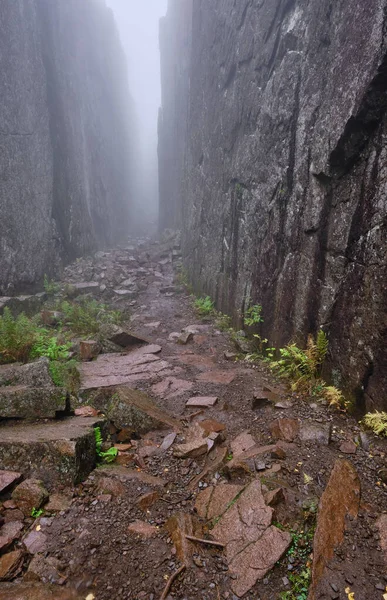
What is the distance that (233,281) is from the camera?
926 centimetres

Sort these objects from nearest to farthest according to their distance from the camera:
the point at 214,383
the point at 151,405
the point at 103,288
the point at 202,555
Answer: the point at 202,555 → the point at 151,405 → the point at 214,383 → the point at 103,288

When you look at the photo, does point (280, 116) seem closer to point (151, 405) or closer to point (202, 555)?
point (151, 405)

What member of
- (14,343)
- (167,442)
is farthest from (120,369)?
(167,442)

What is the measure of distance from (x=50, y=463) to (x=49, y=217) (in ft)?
40.4

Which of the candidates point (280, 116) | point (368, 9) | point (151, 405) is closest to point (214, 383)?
point (151, 405)

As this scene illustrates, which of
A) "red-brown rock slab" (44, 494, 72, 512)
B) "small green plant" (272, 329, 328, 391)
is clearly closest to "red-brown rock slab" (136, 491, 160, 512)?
"red-brown rock slab" (44, 494, 72, 512)

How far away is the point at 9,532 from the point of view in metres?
2.97

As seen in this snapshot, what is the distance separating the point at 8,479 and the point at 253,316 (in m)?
5.48

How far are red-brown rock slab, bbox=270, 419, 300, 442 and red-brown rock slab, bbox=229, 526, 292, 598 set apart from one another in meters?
1.39

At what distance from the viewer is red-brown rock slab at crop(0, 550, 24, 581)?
261 centimetres

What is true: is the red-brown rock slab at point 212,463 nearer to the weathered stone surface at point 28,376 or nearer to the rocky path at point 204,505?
the rocky path at point 204,505

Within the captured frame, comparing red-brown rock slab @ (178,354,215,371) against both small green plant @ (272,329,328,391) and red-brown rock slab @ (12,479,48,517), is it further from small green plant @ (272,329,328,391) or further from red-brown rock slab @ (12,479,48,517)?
red-brown rock slab @ (12,479,48,517)

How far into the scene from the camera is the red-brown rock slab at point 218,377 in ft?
20.0

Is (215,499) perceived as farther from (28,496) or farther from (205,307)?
(205,307)
